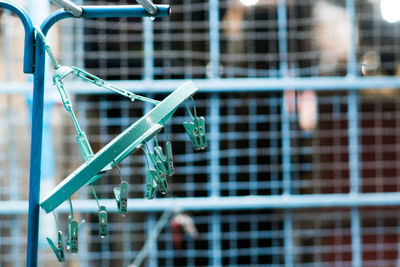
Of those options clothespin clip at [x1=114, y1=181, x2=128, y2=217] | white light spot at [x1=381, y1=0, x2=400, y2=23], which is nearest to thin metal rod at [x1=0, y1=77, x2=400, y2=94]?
white light spot at [x1=381, y1=0, x2=400, y2=23]

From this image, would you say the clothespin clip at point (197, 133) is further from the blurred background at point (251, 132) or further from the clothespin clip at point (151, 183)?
the blurred background at point (251, 132)

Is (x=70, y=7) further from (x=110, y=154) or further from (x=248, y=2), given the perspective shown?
(x=248, y=2)

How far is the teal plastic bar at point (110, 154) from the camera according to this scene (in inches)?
40.7

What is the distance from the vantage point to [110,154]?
103cm

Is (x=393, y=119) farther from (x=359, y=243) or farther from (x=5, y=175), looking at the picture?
(x=5, y=175)

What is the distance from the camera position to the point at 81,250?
2758 mm

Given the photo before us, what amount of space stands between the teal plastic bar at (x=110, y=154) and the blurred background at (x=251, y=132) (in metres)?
1.64

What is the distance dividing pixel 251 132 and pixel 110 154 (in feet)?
6.02

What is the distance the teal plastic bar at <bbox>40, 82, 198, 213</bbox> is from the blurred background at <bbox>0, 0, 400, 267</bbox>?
5.39 ft

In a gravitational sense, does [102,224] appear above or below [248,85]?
below

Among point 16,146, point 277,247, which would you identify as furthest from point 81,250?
point 277,247

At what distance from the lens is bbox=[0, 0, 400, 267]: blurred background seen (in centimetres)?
273

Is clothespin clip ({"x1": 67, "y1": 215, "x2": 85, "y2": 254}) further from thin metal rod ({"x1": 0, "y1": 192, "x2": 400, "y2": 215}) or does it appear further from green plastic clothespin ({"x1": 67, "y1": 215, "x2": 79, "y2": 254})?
thin metal rod ({"x1": 0, "y1": 192, "x2": 400, "y2": 215})

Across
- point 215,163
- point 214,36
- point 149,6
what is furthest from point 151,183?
point 214,36
